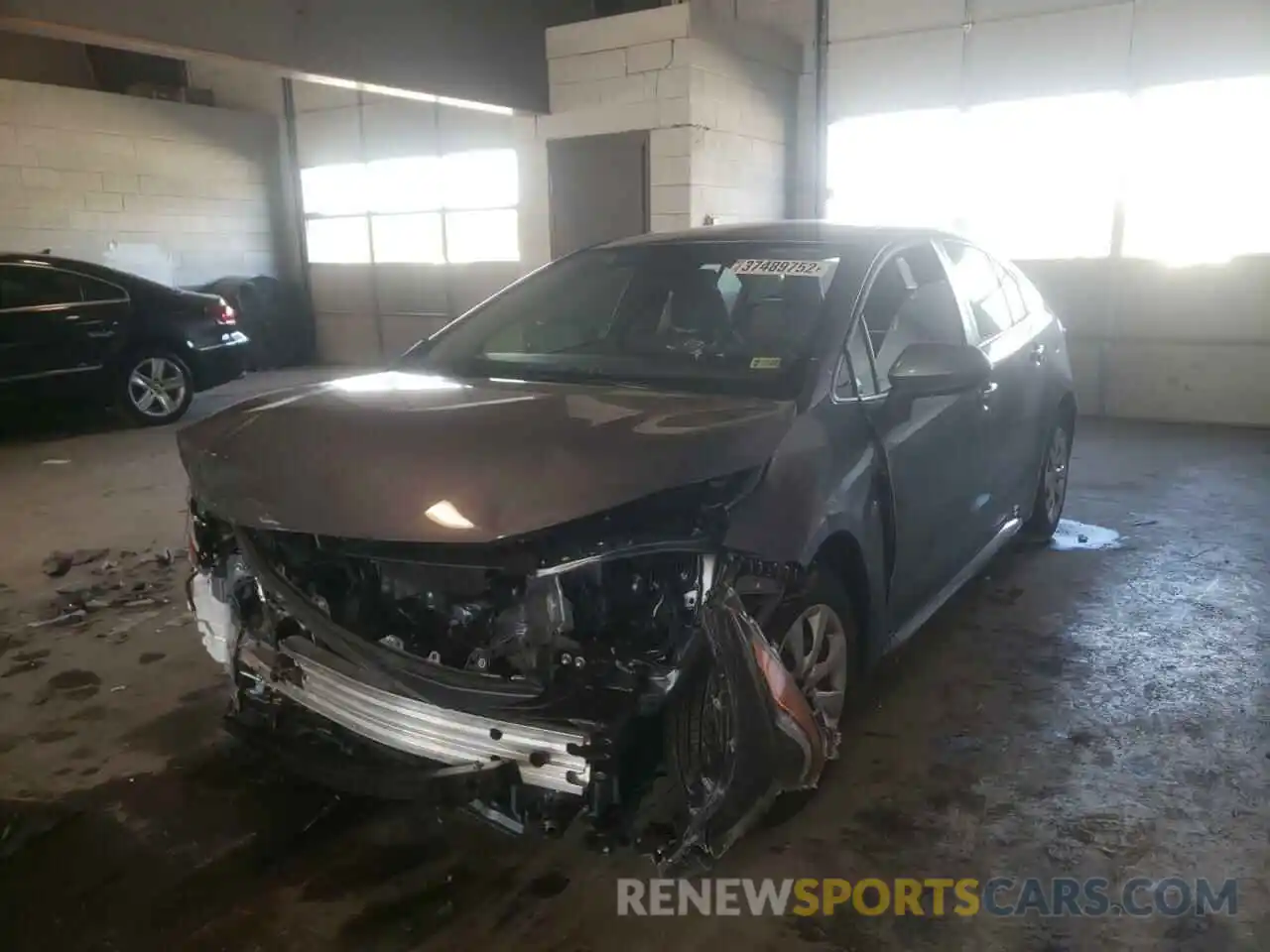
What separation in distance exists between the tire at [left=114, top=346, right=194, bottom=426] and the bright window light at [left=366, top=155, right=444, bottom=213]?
405cm

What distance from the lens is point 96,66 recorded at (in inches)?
455

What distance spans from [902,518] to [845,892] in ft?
3.30

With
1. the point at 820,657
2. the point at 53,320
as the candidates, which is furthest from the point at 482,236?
the point at 820,657

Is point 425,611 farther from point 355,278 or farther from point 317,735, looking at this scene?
point 355,278

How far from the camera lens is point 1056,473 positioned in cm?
446

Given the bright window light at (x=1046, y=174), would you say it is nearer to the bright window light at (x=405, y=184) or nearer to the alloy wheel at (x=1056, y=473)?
the alloy wheel at (x=1056, y=473)

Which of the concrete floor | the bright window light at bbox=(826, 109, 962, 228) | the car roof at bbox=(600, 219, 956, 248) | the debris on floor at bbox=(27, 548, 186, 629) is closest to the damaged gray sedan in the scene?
the car roof at bbox=(600, 219, 956, 248)

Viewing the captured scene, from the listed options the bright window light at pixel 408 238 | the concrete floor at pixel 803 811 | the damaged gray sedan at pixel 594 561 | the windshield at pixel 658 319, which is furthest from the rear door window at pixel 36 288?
the damaged gray sedan at pixel 594 561

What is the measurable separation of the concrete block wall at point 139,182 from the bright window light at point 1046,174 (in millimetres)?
8430

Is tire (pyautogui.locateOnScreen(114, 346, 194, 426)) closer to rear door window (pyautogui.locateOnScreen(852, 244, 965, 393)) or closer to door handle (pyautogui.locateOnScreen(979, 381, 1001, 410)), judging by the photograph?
rear door window (pyautogui.locateOnScreen(852, 244, 965, 393))

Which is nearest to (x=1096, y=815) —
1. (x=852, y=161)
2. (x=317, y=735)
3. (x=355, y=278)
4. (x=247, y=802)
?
(x=317, y=735)

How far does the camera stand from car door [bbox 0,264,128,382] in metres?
6.94

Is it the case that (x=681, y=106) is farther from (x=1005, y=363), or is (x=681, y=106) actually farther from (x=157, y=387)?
(x=1005, y=363)

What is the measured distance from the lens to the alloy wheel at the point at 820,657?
229cm
